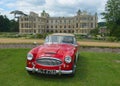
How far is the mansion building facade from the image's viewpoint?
11350 cm

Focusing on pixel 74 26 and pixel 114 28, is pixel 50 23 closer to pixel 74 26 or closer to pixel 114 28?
pixel 74 26

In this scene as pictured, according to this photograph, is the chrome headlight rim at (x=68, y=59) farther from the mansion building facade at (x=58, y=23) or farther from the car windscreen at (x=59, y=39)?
the mansion building facade at (x=58, y=23)

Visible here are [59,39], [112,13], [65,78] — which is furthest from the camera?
[112,13]

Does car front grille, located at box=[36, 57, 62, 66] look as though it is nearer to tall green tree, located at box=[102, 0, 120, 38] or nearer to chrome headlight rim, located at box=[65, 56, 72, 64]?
chrome headlight rim, located at box=[65, 56, 72, 64]

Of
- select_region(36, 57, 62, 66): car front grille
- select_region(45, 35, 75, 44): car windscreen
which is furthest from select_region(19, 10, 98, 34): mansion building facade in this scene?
select_region(36, 57, 62, 66): car front grille

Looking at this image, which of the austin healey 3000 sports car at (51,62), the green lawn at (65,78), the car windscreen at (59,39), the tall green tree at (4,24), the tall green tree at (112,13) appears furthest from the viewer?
the tall green tree at (4,24)

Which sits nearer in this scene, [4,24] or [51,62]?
[51,62]

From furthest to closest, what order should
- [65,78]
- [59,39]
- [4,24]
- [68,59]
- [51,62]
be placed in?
[4,24]
[59,39]
[65,78]
[68,59]
[51,62]

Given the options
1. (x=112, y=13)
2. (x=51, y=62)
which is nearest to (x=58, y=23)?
(x=112, y=13)

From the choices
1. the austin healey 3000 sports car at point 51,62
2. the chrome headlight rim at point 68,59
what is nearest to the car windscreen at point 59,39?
the austin healey 3000 sports car at point 51,62

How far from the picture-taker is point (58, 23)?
12388 centimetres

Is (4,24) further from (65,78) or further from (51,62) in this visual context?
(51,62)

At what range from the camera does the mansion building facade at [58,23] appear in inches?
4469

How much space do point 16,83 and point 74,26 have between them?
112304 mm
